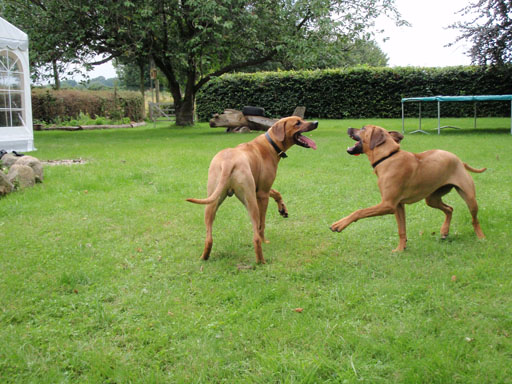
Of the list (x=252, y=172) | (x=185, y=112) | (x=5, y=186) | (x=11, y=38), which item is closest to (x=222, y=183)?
(x=252, y=172)

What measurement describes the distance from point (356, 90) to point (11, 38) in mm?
18117

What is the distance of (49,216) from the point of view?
254 inches

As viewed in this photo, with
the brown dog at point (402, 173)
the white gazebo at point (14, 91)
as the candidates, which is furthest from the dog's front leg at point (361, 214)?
the white gazebo at point (14, 91)

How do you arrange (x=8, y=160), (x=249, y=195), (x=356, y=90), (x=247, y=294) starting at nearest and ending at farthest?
1. (x=247, y=294)
2. (x=249, y=195)
3. (x=8, y=160)
4. (x=356, y=90)

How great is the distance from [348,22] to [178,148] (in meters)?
9.32

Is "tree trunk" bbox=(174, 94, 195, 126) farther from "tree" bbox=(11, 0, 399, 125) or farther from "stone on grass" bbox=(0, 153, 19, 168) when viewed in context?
"stone on grass" bbox=(0, 153, 19, 168)

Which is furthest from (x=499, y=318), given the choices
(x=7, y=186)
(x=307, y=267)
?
(x=7, y=186)

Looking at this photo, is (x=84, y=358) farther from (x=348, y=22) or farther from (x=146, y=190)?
(x=348, y=22)

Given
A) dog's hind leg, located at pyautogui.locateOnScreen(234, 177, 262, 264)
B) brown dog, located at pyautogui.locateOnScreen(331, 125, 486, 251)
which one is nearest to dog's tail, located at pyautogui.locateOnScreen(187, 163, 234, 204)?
dog's hind leg, located at pyautogui.locateOnScreen(234, 177, 262, 264)

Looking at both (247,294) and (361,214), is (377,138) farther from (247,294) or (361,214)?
(247,294)

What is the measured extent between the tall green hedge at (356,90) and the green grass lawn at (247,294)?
18.7 meters

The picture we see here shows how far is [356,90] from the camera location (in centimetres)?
2573

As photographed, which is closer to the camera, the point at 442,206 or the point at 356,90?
the point at 442,206

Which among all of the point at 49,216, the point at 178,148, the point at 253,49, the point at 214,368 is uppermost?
the point at 253,49
